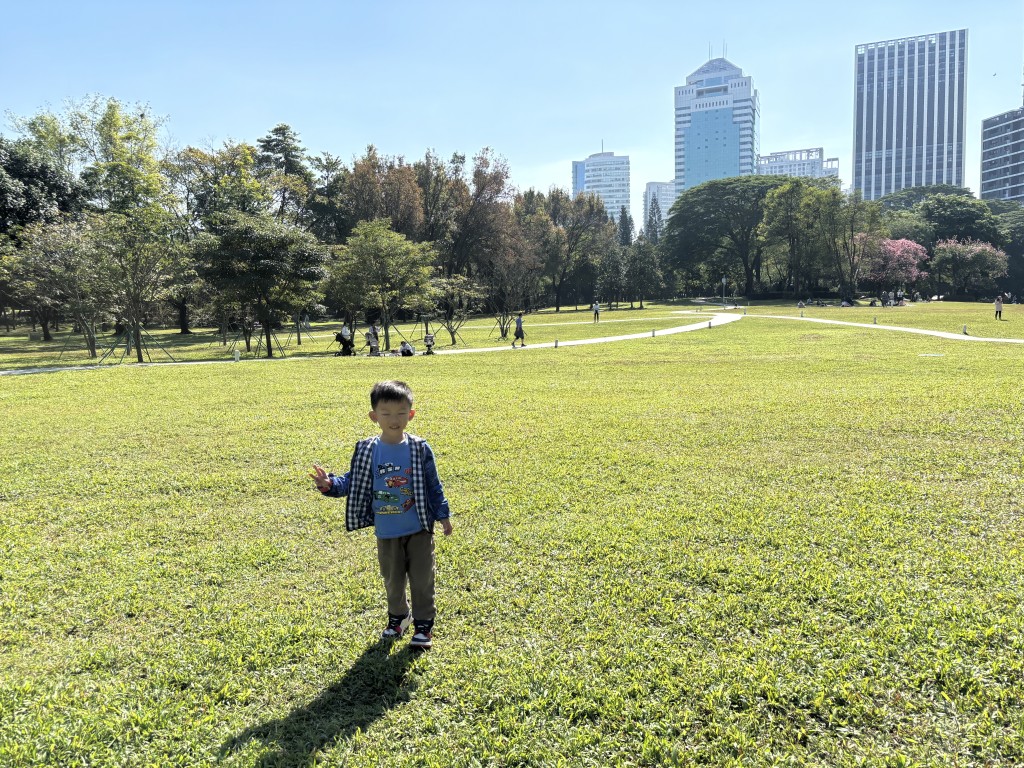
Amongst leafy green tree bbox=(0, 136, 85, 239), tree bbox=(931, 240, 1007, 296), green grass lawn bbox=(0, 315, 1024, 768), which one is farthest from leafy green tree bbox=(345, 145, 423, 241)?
tree bbox=(931, 240, 1007, 296)

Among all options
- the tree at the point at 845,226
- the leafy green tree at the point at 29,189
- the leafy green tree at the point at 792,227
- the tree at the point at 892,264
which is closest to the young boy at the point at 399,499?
the leafy green tree at the point at 29,189

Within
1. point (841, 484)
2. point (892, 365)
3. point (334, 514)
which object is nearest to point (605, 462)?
point (841, 484)

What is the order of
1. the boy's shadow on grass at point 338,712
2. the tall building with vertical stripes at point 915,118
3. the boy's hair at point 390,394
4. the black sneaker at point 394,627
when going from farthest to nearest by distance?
the tall building with vertical stripes at point 915,118 → the black sneaker at point 394,627 → the boy's hair at point 390,394 → the boy's shadow on grass at point 338,712

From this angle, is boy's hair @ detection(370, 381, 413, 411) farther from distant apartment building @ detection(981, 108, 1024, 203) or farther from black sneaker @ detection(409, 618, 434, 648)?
distant apartment building @ detection(981, 108, 1024, 203)

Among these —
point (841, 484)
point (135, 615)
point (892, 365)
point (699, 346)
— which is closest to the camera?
point (135, 615)

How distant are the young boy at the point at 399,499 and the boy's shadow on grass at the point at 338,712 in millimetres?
223

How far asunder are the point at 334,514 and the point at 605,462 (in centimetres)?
269

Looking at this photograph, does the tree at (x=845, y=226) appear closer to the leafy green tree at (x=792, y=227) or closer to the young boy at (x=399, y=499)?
the leafy green tree at (x=792, y=227)

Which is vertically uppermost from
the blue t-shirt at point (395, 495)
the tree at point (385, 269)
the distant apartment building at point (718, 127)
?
the distant apartment building at point (718, 127)

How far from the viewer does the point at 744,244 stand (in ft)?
217

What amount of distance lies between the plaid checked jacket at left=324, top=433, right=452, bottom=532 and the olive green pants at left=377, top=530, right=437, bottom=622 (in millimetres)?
106

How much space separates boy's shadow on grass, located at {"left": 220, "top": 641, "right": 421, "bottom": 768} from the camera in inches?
99.8

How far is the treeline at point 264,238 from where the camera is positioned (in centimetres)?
2219

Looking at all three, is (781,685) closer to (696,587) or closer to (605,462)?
(696,587)
